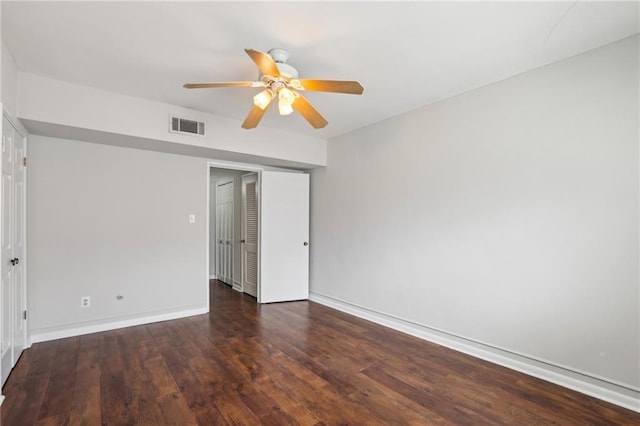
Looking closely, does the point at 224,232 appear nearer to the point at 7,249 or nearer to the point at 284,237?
the point at 284,237

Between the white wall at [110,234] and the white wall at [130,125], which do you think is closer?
the white wall at [130,125]

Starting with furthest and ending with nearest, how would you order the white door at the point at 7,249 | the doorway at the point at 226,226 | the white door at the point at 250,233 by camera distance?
the doorway at the point at 226,226 → the white door at the point at 250,233 → the white door at the point at 7,249

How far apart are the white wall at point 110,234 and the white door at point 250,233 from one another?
95cm

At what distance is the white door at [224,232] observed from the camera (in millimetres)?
6051

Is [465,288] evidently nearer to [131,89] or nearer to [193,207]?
[193,207]

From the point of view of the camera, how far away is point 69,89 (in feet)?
9.37

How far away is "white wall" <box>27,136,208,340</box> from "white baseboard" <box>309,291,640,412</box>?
2605 mm

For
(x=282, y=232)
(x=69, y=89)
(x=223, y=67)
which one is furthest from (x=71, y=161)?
(x=282, y=232)

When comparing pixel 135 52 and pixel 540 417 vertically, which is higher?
pixel 135 52

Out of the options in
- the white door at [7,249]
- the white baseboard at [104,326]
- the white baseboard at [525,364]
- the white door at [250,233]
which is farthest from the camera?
the white door at [250,233]

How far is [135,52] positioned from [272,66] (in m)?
1.19

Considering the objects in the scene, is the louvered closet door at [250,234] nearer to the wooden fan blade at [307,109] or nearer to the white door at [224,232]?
the white door at [224,232]

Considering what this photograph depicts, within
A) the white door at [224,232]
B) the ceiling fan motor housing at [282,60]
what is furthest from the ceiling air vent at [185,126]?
the white door at [224,232]

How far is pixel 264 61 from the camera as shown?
1.89 m
